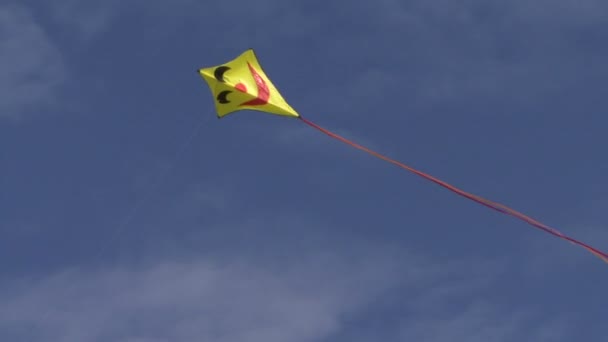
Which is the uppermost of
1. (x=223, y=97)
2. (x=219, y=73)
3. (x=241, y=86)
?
(x=219, y=73)

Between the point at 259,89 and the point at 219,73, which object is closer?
the point at 219,73

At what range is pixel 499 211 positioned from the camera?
2989 cm

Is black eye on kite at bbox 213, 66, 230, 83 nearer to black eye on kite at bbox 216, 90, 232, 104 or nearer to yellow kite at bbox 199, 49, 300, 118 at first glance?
yellow kite at bbox 199, 49, 300, 118

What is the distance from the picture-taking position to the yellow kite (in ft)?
132

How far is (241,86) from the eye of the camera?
132ft

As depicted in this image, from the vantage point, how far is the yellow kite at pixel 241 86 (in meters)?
40.2

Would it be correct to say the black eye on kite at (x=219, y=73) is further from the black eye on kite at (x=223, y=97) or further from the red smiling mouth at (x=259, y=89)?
the red smiling mouth at (x=259, y=89)

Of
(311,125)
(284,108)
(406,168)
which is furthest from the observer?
(284,108)

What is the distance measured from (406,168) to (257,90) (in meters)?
12.1

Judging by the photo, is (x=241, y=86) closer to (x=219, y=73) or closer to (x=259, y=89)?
(x=259, y=89)

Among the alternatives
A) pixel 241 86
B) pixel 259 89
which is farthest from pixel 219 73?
pixel 259 89

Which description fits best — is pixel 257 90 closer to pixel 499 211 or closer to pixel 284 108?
pixel 284 108

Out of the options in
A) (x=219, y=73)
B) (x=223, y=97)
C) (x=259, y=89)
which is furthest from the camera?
(x=223, y=97)

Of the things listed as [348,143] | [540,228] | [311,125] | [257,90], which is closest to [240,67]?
[257,90]
